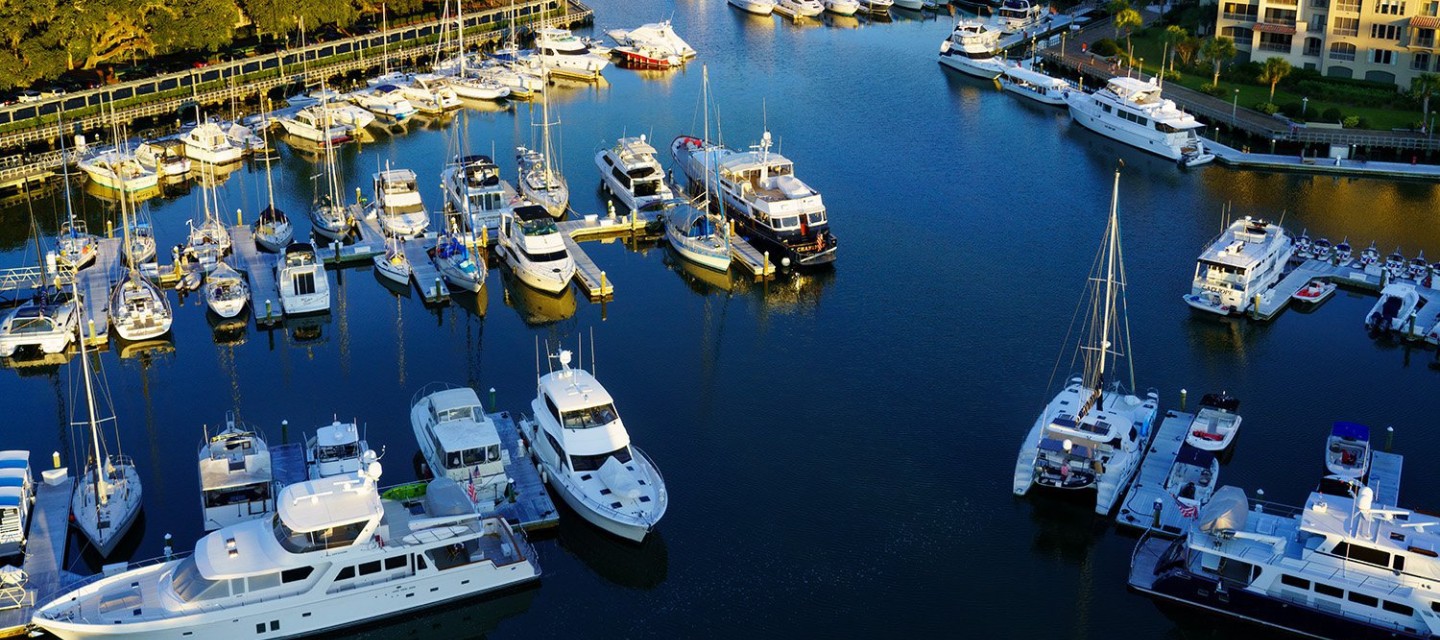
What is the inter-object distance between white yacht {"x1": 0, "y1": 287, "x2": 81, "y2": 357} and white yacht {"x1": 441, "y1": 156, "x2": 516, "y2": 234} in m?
17.2

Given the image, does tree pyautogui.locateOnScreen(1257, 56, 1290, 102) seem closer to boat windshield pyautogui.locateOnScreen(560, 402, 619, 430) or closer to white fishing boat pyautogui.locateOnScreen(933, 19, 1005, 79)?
white fishing boat pyautogui.locateOnScreen(933, 19, 1005, 79)

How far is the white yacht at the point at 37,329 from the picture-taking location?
54.2m

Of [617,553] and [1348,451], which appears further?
[1348,451]

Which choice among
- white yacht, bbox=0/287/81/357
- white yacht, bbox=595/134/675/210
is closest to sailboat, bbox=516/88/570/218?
white yacht, bbox=595/134/675/210

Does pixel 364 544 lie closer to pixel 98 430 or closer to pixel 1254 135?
pixel 98 430

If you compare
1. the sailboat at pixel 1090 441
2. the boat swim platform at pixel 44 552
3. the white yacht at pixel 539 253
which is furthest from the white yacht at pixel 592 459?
the white yacht at pixel 539 253

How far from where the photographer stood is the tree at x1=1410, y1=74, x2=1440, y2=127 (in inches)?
3162

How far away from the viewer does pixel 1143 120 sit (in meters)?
82.2

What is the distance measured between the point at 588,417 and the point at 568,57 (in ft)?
198

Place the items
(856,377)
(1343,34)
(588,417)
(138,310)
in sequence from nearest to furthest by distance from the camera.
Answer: (588,417) < (856,377) < (138,310) < (1343,34)

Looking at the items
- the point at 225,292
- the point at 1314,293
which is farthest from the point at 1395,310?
the point at 225,292

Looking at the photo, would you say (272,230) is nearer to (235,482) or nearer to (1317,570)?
(235,482)

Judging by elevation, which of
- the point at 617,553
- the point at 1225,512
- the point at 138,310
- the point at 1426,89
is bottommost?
the point at 617,553

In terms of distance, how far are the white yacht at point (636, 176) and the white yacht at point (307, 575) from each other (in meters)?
32.8
